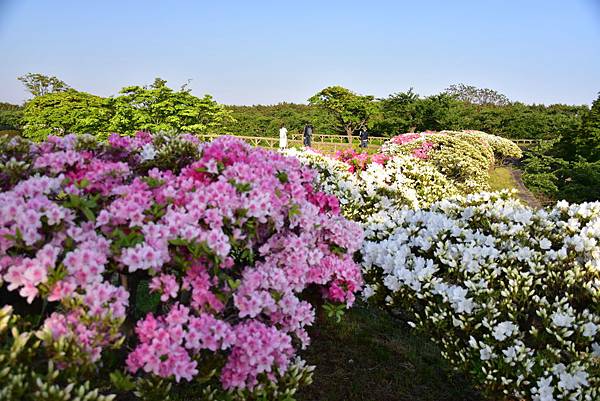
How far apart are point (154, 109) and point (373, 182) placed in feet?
80.5

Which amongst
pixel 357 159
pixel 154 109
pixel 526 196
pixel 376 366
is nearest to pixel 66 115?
pixel 154 109

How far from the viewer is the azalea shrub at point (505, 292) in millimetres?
2629

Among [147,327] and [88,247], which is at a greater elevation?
[88,247]

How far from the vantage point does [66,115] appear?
95.0 feet

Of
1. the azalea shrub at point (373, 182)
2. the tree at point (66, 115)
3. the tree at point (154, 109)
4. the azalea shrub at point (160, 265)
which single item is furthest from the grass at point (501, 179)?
the tree at point (66, 115)

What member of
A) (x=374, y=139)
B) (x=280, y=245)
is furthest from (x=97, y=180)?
(x=374, y=139)

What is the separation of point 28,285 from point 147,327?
51 centimetres

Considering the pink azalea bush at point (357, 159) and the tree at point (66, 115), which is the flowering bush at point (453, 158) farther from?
the tree at point (66, 115)

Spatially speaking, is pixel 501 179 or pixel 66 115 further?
pixel 66 115

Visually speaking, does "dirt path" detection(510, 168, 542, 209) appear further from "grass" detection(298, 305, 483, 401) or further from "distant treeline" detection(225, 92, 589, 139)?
"distant treeline" detection(225, 92, 589, 139)

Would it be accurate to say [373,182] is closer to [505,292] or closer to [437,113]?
[505,292]

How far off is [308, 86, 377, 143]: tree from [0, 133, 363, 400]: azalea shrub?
1585 inches

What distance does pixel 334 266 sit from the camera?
2.77m

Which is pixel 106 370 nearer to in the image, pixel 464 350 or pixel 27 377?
pixel 27 377
